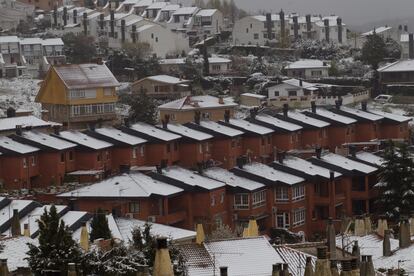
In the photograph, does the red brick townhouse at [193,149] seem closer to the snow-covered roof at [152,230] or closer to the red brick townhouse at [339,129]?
the red brick townhouse at [339,129]

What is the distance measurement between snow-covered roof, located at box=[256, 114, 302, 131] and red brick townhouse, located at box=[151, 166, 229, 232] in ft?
43.9

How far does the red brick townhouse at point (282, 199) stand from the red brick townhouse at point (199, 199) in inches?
72.2

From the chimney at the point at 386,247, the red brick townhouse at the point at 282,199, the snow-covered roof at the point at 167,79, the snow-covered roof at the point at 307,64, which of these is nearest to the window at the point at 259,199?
the red brick townhouse at the point at 282,199

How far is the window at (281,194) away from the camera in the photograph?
49.7 meters

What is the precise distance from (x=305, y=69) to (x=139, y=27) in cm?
1496

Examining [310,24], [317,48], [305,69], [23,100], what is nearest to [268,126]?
[23,100]

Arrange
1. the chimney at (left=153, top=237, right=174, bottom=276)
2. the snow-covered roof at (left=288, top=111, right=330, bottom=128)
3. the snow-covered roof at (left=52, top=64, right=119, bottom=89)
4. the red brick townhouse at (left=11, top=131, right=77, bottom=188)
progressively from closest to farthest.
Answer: the chimney at (left=153, top=237, right=174, bottom=276) < the red brick townhouse at (left=11, top=131, right=77, bottom=188) < the snow-covered roof at (left=288, top=111, right=330, bottom=128) < the snow-covered roof at (left=52, top=64, right=119, bottom=89)

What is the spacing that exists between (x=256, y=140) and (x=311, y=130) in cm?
408

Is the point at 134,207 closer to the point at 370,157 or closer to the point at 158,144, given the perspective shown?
the point at 158,144

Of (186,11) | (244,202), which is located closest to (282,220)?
(244,202)

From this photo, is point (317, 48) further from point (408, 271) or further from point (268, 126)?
point (408, 271)

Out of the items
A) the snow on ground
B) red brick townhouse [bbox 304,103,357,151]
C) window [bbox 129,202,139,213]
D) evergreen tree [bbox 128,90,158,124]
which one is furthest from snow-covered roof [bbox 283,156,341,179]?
the snow on ground

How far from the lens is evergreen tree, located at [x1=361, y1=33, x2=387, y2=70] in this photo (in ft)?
291

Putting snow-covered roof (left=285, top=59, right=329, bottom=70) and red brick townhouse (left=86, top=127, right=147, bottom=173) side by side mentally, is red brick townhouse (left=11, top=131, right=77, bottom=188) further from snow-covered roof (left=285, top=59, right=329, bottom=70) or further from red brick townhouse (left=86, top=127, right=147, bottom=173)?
snow-covered roof (left=285, top=59, right=329, bottom=70)
